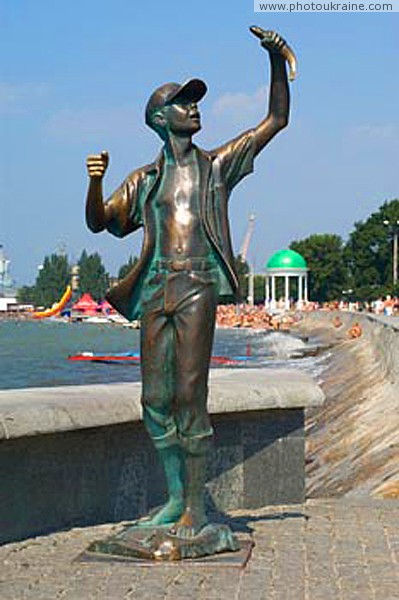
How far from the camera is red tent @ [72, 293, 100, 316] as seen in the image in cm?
16350

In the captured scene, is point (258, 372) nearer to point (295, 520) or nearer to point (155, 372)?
point (295, 520)

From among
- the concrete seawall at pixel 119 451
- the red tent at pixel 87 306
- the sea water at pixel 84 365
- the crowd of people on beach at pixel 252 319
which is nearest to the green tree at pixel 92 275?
the red tent at pixel 87 306

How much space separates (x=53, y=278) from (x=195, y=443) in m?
178

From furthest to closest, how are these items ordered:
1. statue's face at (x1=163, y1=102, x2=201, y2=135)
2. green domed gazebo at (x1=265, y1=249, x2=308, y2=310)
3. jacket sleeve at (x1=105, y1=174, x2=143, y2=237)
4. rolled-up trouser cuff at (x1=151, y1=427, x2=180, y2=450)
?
green domed gazebo at (x1=265, y1=249, x2=308, y2=310), jacket sleeve at (x1=105, y1=174, x2=143, y2=237), statue's face at (x1=163, y1=102, x2=201, y2=135), rolled-up trouser cuff at (x1=151, y1=427, x2=180, y2=450)

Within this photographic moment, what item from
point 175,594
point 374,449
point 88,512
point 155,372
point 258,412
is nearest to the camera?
point 175,594

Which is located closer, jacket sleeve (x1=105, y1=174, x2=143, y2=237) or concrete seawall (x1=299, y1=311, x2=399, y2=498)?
jacket sleeve (x1=105, y1=174, x2=143, y2=237)

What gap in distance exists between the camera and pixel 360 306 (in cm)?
9312

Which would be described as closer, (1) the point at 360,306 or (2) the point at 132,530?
(2) the point at 132,530

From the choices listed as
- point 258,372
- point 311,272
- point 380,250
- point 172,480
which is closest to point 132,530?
point 172,480

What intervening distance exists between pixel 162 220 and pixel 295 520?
2.10 metres

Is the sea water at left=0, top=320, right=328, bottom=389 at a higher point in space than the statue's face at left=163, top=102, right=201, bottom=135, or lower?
lower

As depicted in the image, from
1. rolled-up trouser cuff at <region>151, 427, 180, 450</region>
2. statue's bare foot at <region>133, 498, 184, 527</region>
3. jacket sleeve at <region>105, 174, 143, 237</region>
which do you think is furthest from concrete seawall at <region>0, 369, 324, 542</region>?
jacket sleeve at <region>105, 174, 143, 237</region>

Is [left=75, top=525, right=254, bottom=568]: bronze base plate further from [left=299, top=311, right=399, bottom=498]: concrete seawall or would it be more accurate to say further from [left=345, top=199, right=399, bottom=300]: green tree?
[left=345, top=199, right=399, bottom=300]: green tree

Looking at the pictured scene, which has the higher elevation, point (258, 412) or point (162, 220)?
point (162, 220)
